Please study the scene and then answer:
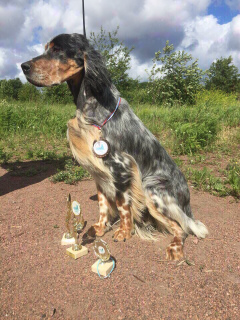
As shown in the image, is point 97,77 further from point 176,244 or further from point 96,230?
point 176,244

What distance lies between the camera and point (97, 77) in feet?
7.54

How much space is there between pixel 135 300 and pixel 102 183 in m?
1.20

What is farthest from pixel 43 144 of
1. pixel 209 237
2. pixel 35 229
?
pixel 209 237

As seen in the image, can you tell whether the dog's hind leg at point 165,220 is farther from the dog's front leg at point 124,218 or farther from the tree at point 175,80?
the tree at point 175,80

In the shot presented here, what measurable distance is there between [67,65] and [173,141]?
4585 millimetres

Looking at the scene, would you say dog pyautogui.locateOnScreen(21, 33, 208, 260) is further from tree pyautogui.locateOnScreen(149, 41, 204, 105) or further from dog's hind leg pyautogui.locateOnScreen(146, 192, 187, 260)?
tree pyautogui.locateOnScreen(149, 41, 204, 105)

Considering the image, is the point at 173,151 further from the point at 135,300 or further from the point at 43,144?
the point at 135,300

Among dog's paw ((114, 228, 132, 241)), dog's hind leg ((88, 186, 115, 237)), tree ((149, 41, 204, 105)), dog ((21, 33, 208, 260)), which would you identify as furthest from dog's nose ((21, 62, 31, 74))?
tree ((149, 41, 204, 105))

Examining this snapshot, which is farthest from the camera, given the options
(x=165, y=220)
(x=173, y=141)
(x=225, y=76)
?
(x=225, y=76)

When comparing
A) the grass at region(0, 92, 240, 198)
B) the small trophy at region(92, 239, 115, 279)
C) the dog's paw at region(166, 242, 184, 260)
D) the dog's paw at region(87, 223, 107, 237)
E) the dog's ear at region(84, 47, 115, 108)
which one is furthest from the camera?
the grass at region(0, 92, 240, 198)

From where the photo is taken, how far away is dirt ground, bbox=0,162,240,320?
176 centimetres

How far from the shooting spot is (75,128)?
100 inches

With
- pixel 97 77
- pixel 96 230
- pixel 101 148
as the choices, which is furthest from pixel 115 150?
pixel 96 230

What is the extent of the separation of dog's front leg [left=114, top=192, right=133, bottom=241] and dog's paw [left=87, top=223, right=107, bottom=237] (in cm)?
18
